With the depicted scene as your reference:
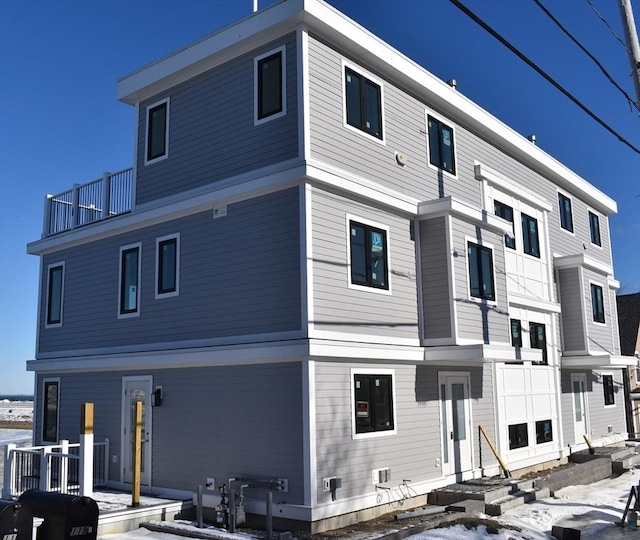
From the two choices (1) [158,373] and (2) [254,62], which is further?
(1) [158,373]

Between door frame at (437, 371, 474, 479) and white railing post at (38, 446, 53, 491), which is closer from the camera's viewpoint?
white railing post at (38, 446, 53, 491)

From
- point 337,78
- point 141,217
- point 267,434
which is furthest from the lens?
point 141,217

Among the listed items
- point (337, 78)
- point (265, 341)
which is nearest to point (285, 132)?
point (337, 78)

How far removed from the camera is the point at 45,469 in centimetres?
1362

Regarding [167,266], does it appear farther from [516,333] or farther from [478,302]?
[516,333]

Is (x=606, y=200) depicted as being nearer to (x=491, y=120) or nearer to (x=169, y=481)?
(x=491, y=120)

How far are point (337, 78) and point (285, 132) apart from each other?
1.62 m

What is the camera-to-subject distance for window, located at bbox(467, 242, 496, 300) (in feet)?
49.2

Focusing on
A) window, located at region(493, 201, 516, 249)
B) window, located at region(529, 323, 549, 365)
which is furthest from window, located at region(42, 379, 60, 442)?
Result: window, located at region(529, 323, 549, 365)

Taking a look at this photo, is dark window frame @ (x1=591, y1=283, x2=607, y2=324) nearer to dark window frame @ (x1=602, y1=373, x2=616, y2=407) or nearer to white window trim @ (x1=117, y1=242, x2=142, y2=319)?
dark window frame @ (x1=602, y1=373, x2=616, y2=407)

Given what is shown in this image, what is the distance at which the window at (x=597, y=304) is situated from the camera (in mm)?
23122

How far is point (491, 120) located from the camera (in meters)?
18.1

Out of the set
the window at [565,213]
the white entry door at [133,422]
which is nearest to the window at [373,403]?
the white entry door at [133,422]

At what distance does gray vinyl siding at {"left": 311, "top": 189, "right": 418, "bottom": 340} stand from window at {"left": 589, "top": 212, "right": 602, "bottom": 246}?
13.8 metres
